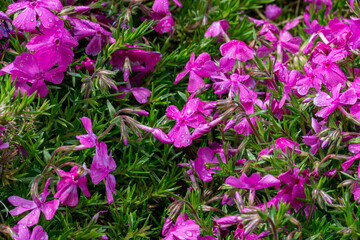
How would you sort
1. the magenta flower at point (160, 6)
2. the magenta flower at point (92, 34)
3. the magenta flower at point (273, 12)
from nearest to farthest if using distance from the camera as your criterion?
1. the magenta flower at point (92, 34)
2. the magenta flower at point (160, 6)
3. the magenta flower at point (273, 12)

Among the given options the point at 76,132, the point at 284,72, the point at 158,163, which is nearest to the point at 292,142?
the point at 284,72

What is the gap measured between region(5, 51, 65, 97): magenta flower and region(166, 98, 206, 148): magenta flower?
590 mm

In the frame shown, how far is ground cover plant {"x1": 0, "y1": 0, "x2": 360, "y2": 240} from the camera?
6.24 ft

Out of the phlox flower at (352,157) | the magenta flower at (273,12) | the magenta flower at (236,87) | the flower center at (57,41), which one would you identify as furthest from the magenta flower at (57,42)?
the magenta flower at (273,12)

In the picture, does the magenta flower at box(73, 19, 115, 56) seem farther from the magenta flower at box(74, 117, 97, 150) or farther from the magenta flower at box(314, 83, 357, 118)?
the magenta flower at box(314, 83, 357, 118)

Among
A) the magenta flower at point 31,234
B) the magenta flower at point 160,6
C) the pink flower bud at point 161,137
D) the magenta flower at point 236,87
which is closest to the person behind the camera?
the magenta flower at point 31,234

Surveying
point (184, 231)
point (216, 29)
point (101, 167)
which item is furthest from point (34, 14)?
point (184, 231)

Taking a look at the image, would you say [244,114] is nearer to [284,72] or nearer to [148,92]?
[284,72]

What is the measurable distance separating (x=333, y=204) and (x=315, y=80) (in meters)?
0.61

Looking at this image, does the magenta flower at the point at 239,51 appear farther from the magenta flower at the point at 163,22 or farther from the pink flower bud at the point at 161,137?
the pink flower bud at the point at 161,137

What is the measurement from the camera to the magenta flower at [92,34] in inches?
92.1

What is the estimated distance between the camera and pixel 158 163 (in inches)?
94.7

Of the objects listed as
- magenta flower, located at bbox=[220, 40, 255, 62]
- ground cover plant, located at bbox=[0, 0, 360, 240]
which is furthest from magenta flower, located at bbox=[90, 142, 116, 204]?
magenta flower, located at bbox=[220, 40, 255, 62]

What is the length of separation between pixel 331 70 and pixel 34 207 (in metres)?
1.45
